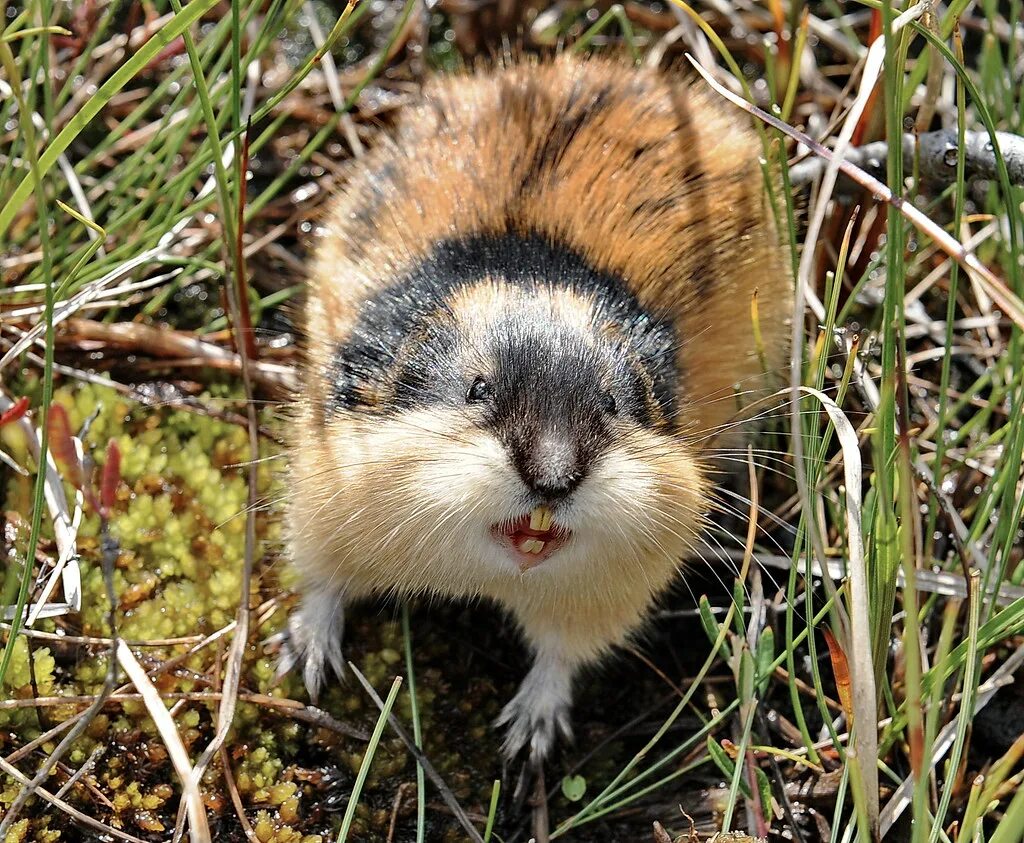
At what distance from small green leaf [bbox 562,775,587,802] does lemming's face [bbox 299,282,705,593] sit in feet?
3.00

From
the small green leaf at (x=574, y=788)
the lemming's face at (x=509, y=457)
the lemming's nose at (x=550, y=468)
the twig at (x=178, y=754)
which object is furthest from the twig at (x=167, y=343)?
the small green leaf at (x=574, y=788)

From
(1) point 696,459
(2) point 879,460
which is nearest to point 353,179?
(1) point 696,459

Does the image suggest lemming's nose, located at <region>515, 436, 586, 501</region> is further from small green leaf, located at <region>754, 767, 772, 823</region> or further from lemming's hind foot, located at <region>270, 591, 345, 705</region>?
lemming's hind foot, located at <region>270, 591, 345, 705</region>

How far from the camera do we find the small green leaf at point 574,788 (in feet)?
13.5

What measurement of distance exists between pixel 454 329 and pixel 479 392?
0.30m

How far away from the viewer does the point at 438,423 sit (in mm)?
3518

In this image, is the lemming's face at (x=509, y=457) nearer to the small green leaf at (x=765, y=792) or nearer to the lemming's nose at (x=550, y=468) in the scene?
the lemming's nose at (x=550, y=468)

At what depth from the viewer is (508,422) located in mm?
3361

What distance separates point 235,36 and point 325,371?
1.20 metres

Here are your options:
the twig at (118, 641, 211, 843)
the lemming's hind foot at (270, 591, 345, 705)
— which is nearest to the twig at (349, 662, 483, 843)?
the lemming's hind foot at (270, 591, 345, 705)

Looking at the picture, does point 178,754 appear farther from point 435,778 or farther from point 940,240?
point 940,240

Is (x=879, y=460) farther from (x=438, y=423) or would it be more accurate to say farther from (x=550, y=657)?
(x=550, y=657)

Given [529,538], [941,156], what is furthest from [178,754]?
[941,156]

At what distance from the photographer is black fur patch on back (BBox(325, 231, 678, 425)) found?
3.71 m
